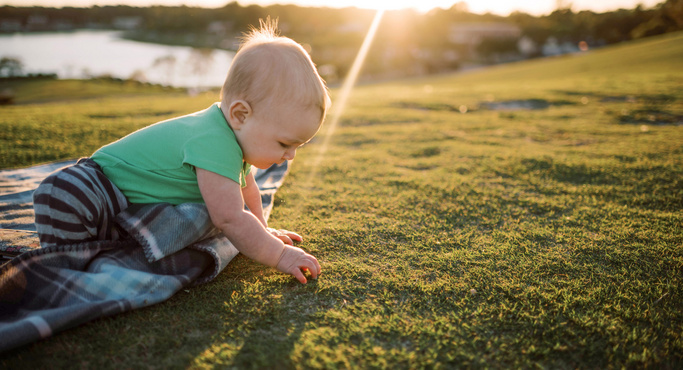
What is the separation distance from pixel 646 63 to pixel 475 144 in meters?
13.6

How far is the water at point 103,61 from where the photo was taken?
1560cm

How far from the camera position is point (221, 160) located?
5.11 ft

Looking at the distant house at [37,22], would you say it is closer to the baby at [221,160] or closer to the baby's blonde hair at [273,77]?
the baby at [221,160]

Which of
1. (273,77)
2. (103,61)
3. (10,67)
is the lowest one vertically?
(273,77)

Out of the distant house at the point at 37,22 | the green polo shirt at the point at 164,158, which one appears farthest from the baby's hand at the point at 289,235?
the distant house at the point at 37,22

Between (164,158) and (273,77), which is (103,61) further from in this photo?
(273,77)

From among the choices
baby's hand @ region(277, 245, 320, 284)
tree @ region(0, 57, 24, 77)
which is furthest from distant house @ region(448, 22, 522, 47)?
baby's hand @ region(277, 245, 320, 284)

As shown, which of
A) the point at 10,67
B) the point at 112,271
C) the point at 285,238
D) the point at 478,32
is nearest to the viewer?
the point at 112,271

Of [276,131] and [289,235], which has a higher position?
[276,131]

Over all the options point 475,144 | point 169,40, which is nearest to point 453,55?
point 169,40

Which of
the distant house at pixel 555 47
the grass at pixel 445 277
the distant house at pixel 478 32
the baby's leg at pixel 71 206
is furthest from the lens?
the distant house at pixel 478 32

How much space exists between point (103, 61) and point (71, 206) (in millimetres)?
23769

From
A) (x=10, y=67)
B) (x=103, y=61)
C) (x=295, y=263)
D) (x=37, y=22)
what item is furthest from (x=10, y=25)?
(x=295, y=263)

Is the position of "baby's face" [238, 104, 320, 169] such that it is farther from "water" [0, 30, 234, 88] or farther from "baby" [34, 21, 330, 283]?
"water" [0, 30, 234, 88]
